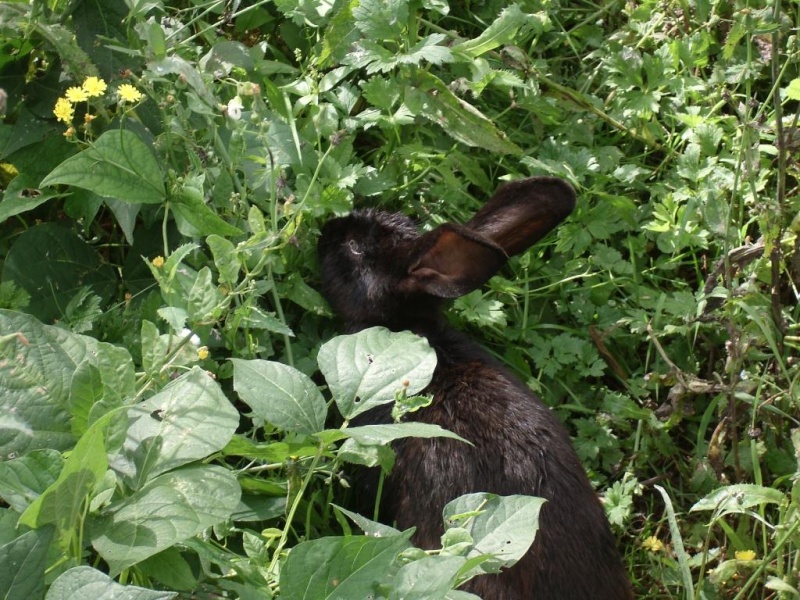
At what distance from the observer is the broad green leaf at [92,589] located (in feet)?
5.96

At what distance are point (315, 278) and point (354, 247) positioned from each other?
0.64 ft

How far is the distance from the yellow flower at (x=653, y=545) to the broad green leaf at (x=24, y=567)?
2201mm

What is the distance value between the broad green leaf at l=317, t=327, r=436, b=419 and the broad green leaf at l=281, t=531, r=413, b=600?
1.37ft

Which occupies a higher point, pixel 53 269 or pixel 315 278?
pixel 53 269

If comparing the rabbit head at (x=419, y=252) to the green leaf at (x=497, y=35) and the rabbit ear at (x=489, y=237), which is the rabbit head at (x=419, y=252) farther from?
the green leaf at (x=497, y=35)

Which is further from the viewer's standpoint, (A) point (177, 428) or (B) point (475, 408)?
(B) point (475, 408)

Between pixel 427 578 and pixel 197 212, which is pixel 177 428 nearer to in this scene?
pixel 427 578

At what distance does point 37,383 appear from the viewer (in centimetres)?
221

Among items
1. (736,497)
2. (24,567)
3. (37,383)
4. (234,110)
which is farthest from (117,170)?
(736,497)

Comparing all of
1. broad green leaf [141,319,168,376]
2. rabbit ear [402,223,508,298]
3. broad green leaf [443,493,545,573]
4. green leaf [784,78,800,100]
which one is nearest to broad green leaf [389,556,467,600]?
broad green leaf [443,493,545,573]

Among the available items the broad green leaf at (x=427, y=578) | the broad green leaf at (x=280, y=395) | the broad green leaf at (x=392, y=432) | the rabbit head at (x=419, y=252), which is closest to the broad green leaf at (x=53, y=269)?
the rabbit head at (x=419, y=252)

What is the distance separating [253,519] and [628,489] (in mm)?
1466

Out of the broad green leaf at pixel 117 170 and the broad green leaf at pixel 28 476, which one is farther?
the broad green leaf at pixel 117 170

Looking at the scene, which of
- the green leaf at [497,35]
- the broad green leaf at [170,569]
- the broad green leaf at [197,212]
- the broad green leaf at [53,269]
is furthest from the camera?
the green leaf at [497,35]
